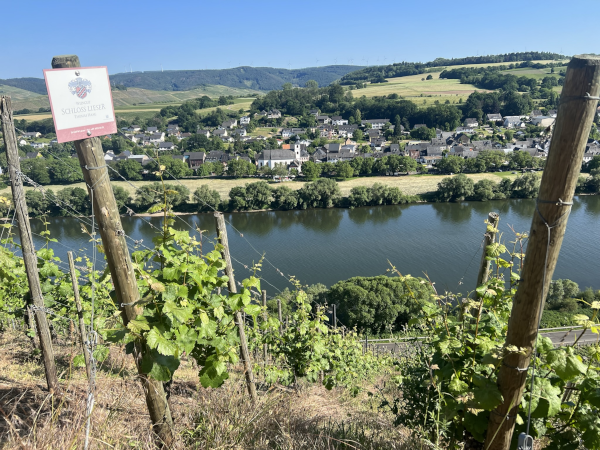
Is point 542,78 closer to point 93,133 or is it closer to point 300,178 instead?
point 300,178

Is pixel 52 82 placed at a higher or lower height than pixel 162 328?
higher

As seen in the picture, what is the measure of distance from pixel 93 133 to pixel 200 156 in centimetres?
4990

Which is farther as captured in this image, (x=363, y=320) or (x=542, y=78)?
(x=542, y=78)

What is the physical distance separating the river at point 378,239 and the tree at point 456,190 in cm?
87

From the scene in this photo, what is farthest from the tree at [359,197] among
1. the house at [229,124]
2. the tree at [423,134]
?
the house at [229,124]

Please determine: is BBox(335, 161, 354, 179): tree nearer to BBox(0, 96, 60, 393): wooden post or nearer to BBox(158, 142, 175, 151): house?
BBox(158, 142, 175, 151): house

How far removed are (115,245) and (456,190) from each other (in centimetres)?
3179

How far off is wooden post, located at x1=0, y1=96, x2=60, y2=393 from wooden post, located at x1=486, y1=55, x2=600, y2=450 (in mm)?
2828

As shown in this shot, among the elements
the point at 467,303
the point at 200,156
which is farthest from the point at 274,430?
the point at 200,156

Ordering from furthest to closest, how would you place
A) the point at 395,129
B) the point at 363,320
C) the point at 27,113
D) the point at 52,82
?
1. the point at 27,113
2. the point at 395,129
3. the point at 363,320
4. the point at 52,82

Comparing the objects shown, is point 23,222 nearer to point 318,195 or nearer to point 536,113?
point 318,195

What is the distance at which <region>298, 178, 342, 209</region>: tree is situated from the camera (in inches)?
1170

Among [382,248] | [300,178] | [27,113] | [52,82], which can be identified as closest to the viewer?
[52,82]

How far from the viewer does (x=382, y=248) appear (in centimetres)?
2136
